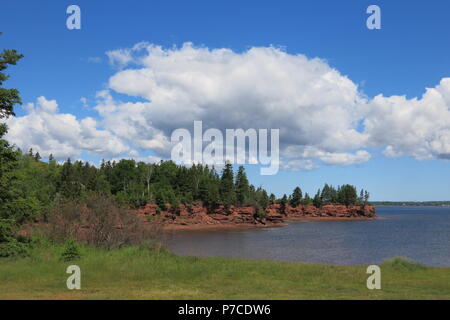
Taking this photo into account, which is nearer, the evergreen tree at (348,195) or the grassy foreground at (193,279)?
the grassy foreground at (193,279)

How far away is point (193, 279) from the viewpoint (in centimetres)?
1989

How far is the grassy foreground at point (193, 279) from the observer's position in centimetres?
1520

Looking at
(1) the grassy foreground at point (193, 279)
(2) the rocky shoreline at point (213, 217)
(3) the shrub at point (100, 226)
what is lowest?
(2) the rocky shoreline at point (213, 217)

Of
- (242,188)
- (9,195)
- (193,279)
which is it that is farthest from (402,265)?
(242,188)

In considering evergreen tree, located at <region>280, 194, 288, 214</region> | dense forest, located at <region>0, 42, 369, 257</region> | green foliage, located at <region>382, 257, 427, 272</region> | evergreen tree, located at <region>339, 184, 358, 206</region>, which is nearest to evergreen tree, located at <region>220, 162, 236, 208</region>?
dense forest, located at <region>0, 42, 369, 257</region>

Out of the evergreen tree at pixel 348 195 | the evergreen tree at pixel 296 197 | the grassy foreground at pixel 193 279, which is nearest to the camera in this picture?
the grassy foreground at pixel 193 279

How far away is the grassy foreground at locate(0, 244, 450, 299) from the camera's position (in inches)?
598

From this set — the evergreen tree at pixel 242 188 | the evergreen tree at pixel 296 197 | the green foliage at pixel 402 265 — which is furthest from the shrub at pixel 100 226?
the evergreen tree at pixel 296 197

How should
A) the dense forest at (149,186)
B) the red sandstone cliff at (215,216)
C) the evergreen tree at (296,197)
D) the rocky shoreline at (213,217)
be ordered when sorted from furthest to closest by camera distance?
1. the evergreen tree at (296,197)
2. the red sandstone cliff at (215,216)
3. the rocky shoreline at (213,217)
4. the dense forest at (149,186)

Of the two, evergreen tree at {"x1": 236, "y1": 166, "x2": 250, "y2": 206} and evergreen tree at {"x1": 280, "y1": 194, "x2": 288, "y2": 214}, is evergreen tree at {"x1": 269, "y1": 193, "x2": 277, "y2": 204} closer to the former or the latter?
evergreen tree at {"x1": 280, "y1": 194, "x2": 288, "y2": 214}

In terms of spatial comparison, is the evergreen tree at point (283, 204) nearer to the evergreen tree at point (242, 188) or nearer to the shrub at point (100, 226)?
the evergreen tree at point (242, 188)

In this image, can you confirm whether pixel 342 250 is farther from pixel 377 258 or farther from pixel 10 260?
pixel 10 260

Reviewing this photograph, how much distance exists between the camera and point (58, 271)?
21.5m

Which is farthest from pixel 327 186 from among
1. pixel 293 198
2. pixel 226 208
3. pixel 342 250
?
pixel 342 250
